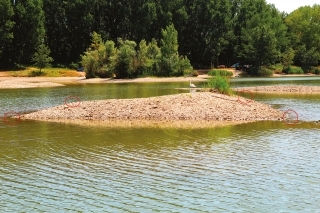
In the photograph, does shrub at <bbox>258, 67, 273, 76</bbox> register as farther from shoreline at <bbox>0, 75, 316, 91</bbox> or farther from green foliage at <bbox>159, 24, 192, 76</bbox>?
shoreline at <bbox>0, 75, 316, 91</bbox>

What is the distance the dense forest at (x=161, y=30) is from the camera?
8938cm

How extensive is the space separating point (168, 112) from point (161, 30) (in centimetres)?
6811

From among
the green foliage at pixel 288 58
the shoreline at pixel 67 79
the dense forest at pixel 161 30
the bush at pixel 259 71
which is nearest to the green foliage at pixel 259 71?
the bush at pixel 259 71

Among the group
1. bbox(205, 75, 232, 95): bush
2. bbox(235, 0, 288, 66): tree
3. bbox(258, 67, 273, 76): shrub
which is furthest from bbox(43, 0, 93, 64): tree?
bbox(205, 75, 232, 95): bush

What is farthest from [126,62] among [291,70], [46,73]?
[291,70]

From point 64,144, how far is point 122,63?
176ft

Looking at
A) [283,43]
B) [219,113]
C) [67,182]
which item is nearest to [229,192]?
[67,182]

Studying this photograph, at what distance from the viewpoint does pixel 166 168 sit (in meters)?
13.9

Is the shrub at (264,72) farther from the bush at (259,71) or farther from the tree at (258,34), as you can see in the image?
the tree at (258,34)

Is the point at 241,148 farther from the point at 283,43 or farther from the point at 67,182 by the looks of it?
the point at 283,43

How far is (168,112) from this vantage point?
84.2 feet

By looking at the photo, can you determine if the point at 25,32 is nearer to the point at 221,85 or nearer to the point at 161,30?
the point at 161,30

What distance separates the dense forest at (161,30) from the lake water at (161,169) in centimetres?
6692

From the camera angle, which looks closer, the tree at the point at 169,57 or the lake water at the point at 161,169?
the lake water at the point at 161,169
